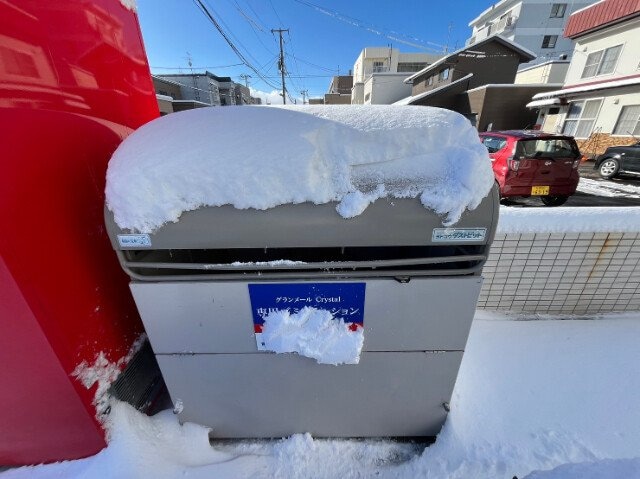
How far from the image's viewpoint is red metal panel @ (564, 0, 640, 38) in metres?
10.0

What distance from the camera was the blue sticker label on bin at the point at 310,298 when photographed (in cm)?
106

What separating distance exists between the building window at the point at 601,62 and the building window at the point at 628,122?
2.23 meters

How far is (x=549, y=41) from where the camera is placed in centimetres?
2334

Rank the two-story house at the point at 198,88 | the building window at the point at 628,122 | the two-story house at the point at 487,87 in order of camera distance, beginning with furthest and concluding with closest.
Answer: the two-story house at the point at 198,88 → the two-story house at the point at 487,87 → the building window at the point at 628,122

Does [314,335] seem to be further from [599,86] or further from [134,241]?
[599,86]

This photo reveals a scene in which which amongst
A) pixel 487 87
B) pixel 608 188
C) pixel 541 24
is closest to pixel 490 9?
pixel 541 24

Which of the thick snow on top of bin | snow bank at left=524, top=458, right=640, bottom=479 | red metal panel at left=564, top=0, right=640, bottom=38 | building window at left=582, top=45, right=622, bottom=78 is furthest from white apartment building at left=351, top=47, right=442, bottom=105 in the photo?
snow bank at left=524, top=458, right=640, bottom=479

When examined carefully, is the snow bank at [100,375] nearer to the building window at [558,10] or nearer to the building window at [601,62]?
the building window at [601,62]

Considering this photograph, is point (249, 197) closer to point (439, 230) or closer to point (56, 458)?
point (439, 230)

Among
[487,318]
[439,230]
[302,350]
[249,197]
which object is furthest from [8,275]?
[487,318]

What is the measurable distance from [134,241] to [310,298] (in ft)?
2.17

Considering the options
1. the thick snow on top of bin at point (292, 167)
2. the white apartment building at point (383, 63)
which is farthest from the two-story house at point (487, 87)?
the thick snow on top of bin at point (292, 167)

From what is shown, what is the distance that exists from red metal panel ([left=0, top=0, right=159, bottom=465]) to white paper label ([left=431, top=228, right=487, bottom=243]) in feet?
4.48

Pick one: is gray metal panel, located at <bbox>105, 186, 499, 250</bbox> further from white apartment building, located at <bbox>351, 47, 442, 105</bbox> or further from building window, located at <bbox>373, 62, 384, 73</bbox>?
building window, located at <bbox>373, 62, 384, 73</bbox>
